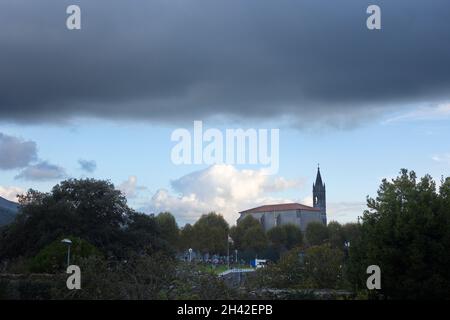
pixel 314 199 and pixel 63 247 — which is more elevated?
pixel 314 199

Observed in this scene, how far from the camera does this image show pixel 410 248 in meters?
19.8

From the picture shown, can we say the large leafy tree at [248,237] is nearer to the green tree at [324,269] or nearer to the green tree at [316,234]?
the green tree at [316,234]

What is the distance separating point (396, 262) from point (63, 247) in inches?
729

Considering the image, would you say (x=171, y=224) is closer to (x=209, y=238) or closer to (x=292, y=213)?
(x=209, y=238)

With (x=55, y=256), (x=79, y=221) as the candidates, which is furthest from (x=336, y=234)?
(x=55, y=256)

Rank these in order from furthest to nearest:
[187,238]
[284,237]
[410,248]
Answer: [284,237]
[187,238]
[410,248]

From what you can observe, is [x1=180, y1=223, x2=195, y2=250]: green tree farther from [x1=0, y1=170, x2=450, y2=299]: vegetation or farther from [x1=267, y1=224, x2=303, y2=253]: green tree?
[x1=0, y1=170, x2=450, y2=299]: vegetation

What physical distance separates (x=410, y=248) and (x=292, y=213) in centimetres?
13806

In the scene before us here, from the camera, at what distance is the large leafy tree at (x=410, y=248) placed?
61.8 feet

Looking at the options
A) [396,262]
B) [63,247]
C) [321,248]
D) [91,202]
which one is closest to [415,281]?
[396,262]

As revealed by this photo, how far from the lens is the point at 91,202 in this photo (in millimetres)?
53875

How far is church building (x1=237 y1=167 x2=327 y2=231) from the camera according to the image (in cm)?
15575

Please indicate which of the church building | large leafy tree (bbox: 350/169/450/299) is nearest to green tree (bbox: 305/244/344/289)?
large leafy tree (bbox: 350/169/450/299)
